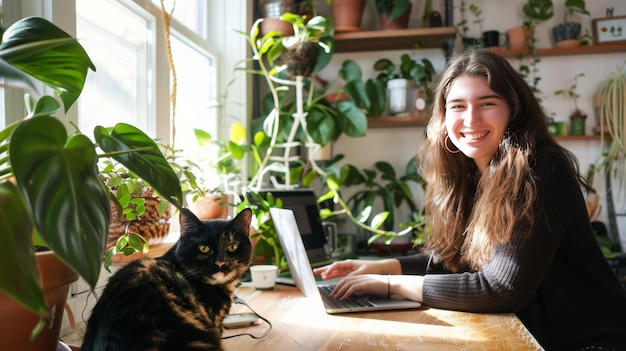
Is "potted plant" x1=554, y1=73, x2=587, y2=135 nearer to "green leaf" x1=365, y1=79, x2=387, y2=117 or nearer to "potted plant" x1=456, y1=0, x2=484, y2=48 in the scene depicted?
"potted plant" x1=456, y1=0, x2=484, y2=48

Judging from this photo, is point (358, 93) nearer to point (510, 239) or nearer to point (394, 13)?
point (394, 13)

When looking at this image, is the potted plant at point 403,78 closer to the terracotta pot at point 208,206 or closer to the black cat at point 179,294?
the terracotta pot at point 208,206

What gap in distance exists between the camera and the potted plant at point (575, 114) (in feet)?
8.86

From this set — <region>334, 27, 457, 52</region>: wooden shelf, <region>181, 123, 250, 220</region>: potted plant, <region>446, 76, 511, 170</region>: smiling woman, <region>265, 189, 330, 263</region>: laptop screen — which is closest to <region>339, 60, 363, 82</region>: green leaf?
<region>334, 27, 457, 52</region>: wooden shelf

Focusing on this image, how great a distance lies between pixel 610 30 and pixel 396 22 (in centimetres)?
119

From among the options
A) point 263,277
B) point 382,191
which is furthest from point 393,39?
point 263,277

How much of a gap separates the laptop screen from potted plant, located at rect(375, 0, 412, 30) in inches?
48.6

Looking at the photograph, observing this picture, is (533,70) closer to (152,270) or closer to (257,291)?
(257,291)

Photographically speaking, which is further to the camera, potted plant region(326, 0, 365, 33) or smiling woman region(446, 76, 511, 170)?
potted plant region(326, 0, 365, 33)

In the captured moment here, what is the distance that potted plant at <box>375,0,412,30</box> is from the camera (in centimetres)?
256

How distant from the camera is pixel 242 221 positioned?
0.92m

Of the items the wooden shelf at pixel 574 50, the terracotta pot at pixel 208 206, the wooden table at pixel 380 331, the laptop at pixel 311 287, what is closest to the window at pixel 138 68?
the terracotta pot at pixel 208 206

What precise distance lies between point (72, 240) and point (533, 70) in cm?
288

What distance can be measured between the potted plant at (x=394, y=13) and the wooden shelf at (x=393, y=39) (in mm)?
64
